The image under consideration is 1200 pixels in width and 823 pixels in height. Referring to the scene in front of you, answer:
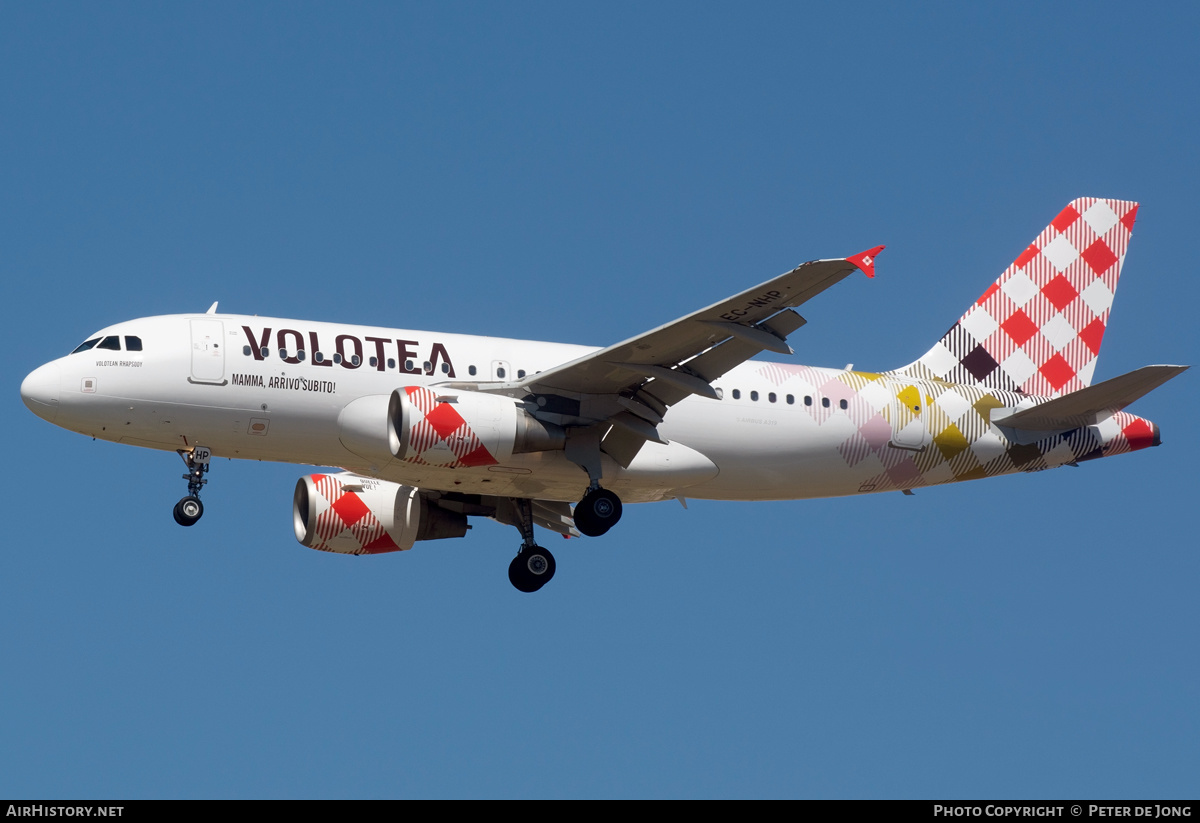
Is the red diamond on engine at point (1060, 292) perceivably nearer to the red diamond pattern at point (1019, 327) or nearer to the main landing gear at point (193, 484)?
the red diamond pattern at point (1019, 327)

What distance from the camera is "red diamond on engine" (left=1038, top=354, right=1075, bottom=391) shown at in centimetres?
3641

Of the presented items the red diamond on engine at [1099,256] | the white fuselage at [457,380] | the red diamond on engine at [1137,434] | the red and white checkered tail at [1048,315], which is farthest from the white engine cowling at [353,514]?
the red diamond on engine at [1099,256]

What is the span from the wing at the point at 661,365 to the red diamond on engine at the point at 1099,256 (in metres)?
11.4

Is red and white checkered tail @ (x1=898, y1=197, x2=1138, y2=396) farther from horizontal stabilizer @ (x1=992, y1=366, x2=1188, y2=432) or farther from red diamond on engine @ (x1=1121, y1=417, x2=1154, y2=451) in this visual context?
red diamond on engine @ (x1=1121, y1=417, x2=1154, y2=451)

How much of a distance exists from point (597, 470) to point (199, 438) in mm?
7414

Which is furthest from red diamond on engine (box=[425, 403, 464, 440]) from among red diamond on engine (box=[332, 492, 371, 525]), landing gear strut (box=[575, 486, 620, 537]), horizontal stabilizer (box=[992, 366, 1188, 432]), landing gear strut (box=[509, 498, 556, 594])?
horizontal stabilizer (box=[992, 366, 1188, 432])

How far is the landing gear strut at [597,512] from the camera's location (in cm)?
3084

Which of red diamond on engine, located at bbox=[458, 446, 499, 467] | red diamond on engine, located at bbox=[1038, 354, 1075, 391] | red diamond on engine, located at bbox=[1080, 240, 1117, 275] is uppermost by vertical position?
red diamond on engine, located at bbox=[1080, 240, 1117, 275]

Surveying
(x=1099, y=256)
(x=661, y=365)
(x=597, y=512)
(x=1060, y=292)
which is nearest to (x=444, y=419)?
(x=597, y=512)

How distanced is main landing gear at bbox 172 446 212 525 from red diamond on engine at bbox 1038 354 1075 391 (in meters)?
18.4

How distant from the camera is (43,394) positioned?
29594mm

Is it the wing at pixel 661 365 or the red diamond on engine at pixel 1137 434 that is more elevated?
the wing at pixel 661 365

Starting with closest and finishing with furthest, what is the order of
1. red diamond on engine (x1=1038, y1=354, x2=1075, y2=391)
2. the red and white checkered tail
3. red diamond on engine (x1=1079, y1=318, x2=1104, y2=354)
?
the red and white checkered tail, red diamond on engine (x1=1038, y1=354, x2=1075, y2=391), red diamond on engine (x1=1079, y1=318, x2=1104, y2=354)
